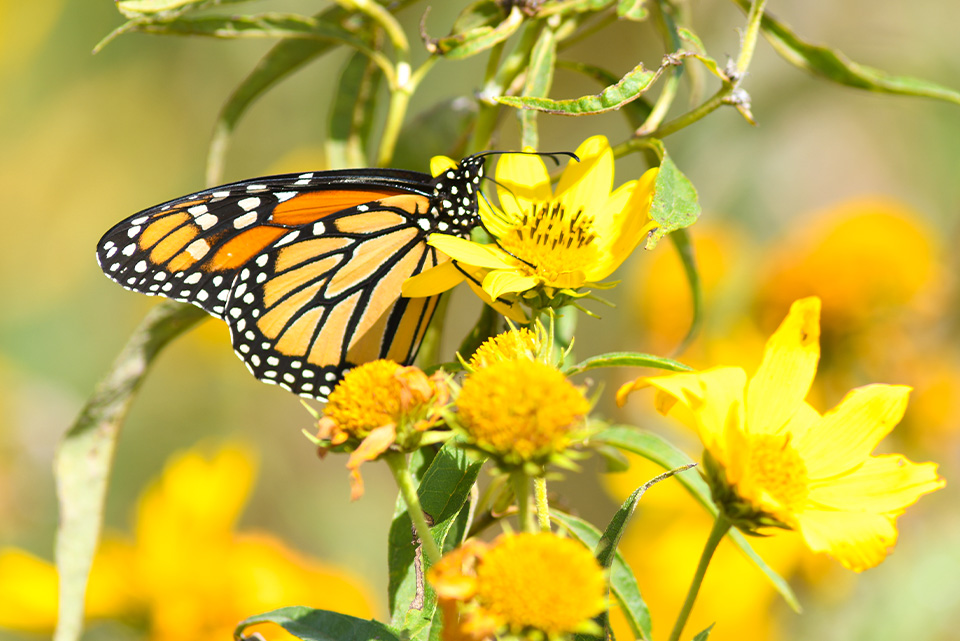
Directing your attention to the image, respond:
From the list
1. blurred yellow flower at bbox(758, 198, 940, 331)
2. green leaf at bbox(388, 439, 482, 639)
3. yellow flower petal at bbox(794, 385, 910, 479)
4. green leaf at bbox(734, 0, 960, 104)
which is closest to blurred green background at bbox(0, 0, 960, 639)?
blurred yellow flower at bbox(758, 198, 940, 331)

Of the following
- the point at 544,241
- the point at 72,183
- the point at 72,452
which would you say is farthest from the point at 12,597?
the point at 72,183

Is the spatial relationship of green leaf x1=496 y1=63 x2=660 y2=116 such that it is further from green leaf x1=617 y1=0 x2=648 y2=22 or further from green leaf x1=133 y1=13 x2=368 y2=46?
green leaf x1=133 y1=13 x2=368 y2=46

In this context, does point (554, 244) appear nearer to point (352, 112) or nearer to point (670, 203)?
point (670, 203)

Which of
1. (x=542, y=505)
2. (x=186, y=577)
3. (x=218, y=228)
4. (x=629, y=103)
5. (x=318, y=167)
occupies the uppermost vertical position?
(x=629, y=103)

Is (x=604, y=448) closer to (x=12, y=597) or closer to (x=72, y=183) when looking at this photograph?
(x=12, y=597)

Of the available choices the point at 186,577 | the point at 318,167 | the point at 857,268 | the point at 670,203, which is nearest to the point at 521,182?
the point at 670,203
